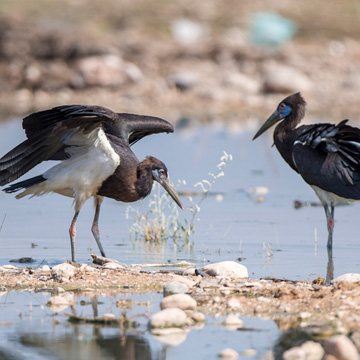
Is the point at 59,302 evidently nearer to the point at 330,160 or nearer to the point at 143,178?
the point at 143,178

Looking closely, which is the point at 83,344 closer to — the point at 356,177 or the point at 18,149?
the point at 18,149

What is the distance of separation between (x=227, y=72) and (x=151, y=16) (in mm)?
5487

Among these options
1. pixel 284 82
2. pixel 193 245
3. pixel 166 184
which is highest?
pixel 284 82

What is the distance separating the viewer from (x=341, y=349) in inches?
165

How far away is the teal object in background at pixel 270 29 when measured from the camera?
88.6 ft

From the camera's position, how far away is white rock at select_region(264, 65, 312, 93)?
2175 cm

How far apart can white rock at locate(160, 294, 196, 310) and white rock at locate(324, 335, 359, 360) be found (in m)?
1.19

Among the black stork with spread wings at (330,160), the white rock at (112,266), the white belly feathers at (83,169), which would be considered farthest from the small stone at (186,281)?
the black stork with spread wings at (330,160)

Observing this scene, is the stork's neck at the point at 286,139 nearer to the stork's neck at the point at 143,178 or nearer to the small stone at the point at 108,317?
the stork's neck at the point at 143,178

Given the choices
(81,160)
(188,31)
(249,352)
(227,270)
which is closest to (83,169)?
(81,160)

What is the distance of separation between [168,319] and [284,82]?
17.4 m

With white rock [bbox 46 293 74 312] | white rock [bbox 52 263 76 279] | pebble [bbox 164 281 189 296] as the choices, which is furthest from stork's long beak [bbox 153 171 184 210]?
white rock [bbox 46 293 74 312]

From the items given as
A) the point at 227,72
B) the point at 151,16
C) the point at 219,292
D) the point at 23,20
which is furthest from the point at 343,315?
the point at 151,16

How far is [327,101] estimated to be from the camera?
21516 millimetres
